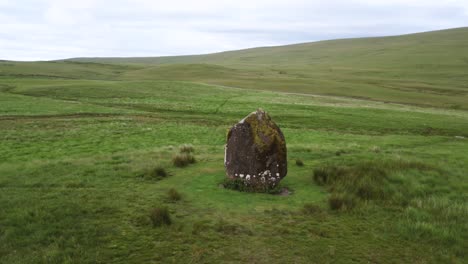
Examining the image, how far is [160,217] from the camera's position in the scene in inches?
466

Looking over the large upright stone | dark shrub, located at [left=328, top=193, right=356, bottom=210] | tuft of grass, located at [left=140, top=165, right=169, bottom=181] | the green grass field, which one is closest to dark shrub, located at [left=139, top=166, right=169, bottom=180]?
tuft of grass, located at [left=140, top=165, right=169, bottom=181]

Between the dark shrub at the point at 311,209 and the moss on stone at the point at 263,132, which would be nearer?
the dark shrub at the point at 311,209

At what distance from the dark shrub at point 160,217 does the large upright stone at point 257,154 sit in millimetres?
4541

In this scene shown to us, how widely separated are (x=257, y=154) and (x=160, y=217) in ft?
17.1

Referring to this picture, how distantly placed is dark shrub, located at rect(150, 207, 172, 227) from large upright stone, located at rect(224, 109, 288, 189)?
454 cm

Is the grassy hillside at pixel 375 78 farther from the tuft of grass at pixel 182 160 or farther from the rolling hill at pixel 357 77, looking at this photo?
the tuft of grass at pixel 182 160

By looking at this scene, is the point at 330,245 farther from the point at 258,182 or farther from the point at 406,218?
the point at 258,182

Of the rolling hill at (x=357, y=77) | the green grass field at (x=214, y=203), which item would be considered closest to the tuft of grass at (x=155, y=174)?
the green grass field at (x=214, y=203)

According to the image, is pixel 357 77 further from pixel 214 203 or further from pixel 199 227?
pixel 199 227

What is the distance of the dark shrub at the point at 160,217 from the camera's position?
1167cm

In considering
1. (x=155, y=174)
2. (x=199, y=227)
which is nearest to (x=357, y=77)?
(x=155, y=174)

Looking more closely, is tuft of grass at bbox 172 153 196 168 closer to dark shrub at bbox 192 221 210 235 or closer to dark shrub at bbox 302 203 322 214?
dark shrub at bbox 192 221 210 235

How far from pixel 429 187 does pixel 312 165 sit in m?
6.13

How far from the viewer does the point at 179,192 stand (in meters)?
14.9
